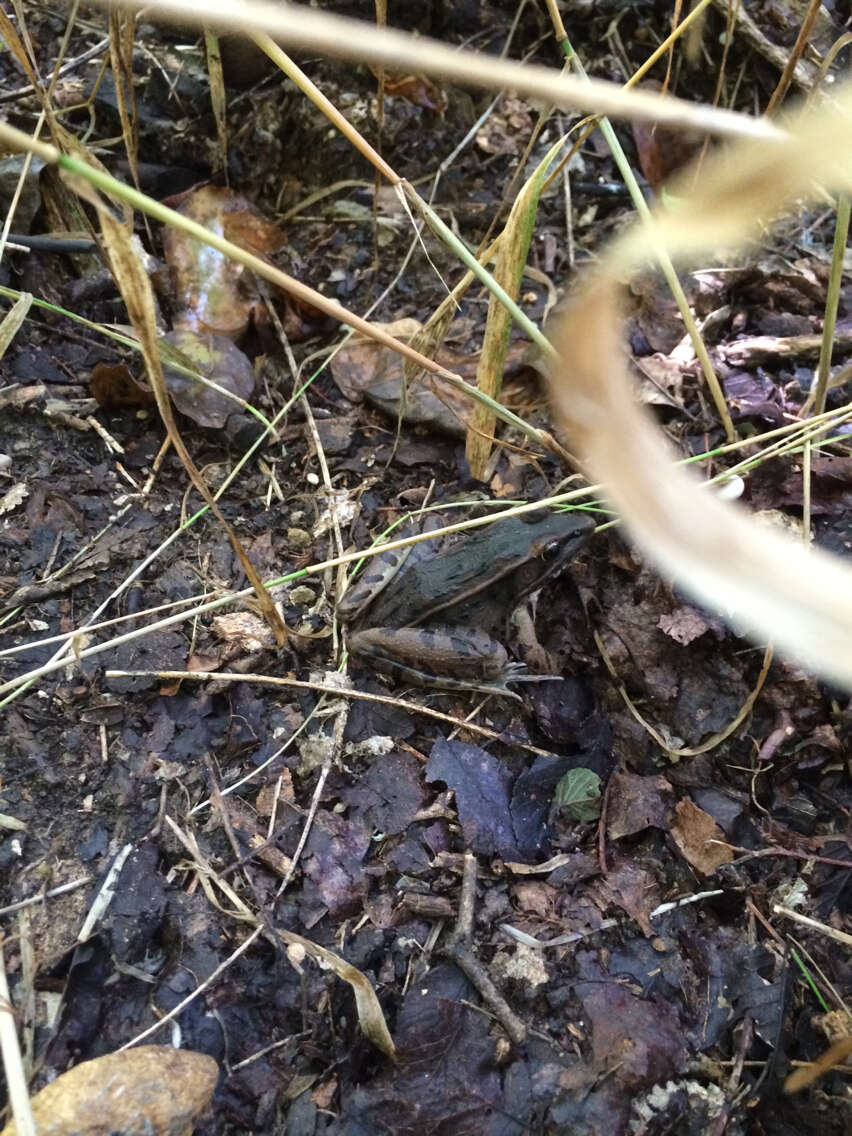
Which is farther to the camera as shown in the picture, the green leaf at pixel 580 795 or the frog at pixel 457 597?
the frog at pixel 457 597

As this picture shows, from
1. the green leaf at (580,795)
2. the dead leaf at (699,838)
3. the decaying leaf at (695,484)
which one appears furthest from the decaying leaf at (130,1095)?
the decaying leaf at (695,484)

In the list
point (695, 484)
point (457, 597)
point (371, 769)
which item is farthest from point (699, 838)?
point (695, 484)

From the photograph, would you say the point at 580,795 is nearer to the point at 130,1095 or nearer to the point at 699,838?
the point at 699,838

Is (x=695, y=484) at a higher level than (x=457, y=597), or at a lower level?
higher

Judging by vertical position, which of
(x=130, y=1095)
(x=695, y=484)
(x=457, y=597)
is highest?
(x=695, y=484)

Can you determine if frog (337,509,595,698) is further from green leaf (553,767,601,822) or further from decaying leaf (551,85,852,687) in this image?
decaying leaf (551,85,852,687)

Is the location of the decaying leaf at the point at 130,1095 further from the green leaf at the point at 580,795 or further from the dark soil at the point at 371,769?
the green leaf at the point at 580,795

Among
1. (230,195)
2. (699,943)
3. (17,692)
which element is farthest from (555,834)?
(230,195)
